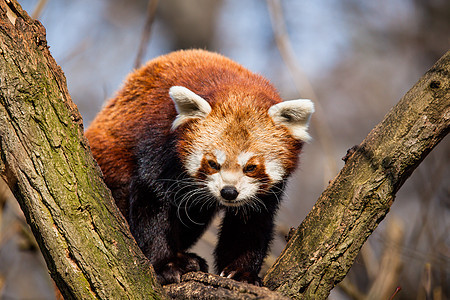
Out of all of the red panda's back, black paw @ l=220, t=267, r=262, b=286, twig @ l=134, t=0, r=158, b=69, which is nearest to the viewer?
black paw @ l=220, t=267, r=262, b=286

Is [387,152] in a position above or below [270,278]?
above

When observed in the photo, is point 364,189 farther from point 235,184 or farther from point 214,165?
point 214,165

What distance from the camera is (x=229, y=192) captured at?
10.1ft

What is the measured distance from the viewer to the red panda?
3207mm

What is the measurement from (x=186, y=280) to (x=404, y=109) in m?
1.61

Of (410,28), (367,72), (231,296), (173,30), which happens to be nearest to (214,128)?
(231,296)

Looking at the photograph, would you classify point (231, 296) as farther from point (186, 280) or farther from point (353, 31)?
point (353, 31)

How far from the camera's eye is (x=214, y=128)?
10.8ft

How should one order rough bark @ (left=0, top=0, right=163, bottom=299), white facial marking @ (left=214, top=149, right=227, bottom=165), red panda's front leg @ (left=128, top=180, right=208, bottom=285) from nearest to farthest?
rough bark @ (left=0, top=0, right=163, bottom=299)
white facial marking @ (left=214, top=149, right=227, bottom=165)
red panda's front leg @ (left=128, top=180, right=208, bottom=285)

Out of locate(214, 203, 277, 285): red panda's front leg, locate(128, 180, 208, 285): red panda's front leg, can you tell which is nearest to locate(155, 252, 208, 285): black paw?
locate(128, 180, 208, 285): red panda's front leg

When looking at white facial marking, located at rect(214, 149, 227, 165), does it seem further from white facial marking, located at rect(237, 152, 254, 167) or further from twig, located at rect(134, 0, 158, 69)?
twig, located at rect(134, 0, 158, 69)

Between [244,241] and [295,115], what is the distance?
1013 millimetres

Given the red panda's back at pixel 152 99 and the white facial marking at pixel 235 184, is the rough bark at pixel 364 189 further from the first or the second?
the red panda's back at pixel 152 99

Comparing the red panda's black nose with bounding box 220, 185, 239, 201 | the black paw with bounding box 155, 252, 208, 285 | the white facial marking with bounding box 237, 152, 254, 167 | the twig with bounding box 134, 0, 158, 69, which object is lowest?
the black paw with bounding box 155, 252, 208, 285
